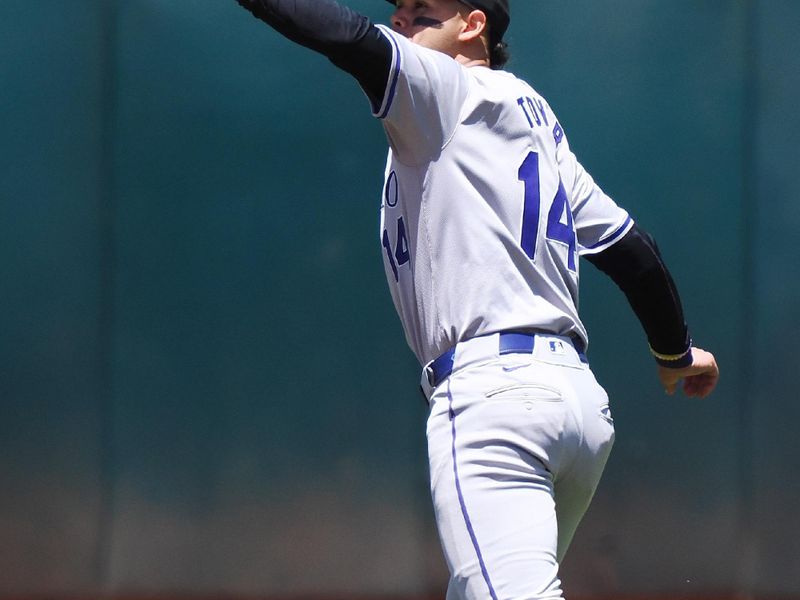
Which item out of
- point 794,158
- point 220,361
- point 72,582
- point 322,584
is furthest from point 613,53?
point 72,582

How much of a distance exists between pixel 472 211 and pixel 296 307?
1.95 metres

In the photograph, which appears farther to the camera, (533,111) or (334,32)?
(533,111)

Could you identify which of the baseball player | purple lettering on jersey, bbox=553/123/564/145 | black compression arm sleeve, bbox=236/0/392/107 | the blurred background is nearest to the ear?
the baseball player

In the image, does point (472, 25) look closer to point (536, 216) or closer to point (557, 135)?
point (557, 135)

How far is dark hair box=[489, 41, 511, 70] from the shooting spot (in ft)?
8.26

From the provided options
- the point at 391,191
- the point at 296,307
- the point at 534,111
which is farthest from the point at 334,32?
the point at 296,307

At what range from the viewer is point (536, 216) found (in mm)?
2189

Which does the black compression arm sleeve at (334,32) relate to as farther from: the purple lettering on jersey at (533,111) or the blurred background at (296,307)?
the blurred background at (296,307)

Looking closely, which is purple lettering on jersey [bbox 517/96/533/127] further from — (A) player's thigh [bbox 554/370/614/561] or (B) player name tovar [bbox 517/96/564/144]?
(A) player's thigh [bbox 554/370/614/561]

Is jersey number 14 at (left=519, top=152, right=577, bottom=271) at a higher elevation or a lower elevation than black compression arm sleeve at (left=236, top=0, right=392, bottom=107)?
lower

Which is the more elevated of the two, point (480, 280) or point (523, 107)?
point (523, 107)

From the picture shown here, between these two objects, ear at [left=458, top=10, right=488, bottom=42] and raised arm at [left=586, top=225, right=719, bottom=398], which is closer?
ear at [left=458, top=10, right=488, bottom=42]

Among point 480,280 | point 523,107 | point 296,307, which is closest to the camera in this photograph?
point 480,280

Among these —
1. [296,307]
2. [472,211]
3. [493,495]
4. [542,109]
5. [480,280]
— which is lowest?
[296,307]
